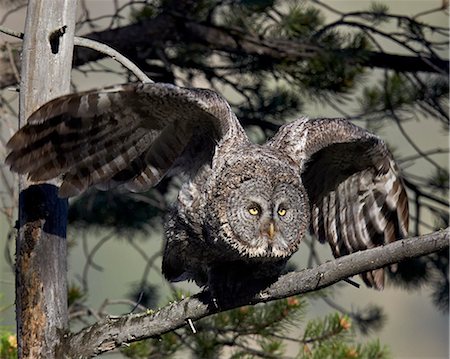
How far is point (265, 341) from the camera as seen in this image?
426 cm

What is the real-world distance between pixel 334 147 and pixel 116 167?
2.75 feet

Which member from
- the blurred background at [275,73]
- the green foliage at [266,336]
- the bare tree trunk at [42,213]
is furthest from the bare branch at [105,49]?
the green foliage at [266,336]

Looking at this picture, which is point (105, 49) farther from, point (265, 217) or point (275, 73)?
point (275, 73)

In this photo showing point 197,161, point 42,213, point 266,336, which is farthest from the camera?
point 266,336

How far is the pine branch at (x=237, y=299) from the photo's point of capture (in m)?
2.63

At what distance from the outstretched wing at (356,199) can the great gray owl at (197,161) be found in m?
0.12

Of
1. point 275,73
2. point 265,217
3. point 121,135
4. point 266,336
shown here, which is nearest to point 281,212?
point 265,217

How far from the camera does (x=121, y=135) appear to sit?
3207mm

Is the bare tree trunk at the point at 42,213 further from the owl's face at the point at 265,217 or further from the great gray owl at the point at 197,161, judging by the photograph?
the owl's face at the point at 265,217

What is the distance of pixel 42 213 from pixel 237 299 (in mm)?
699

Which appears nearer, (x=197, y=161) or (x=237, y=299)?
(x=237, y=299)

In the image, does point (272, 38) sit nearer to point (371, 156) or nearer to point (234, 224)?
point (371, 156)

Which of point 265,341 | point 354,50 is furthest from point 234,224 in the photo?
point 354,50

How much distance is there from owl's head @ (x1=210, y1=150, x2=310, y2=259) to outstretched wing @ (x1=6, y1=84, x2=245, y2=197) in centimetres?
16
